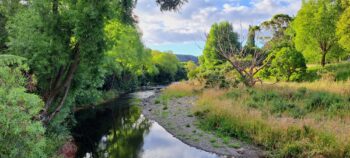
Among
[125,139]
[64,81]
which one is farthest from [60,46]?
[125,139]

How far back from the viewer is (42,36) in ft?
→ 33.2

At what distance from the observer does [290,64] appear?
28625mm

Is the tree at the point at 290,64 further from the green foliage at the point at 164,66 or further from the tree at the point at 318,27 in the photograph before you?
the green foliage at the point at 164,66

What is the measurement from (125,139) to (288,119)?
26.0ft

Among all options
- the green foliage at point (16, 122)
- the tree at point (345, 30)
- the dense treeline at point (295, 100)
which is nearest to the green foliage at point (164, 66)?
the dense treeline at point (295, 100)

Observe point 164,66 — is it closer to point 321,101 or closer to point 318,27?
point 318,27

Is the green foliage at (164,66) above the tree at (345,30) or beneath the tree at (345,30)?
beneath

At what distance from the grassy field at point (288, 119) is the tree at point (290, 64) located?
8.49 meters

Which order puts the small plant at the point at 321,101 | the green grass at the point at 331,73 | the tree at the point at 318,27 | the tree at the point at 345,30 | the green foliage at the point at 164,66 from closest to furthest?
the small plant at the point at 321,101 < the green grass at the point at 331,73 < the tree at the point at 345,30 < the tree at the point at 318,27 < the green foliage at the point at 164,66

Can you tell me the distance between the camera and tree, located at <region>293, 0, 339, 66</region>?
100ft

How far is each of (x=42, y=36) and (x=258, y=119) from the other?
30.5 ft

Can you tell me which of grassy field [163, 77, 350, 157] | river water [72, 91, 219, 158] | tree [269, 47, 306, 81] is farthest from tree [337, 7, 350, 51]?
river water [72, 91, 219, 158]

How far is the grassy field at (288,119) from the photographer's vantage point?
35.2ft

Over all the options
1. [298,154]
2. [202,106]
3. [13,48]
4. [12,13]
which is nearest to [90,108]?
[202,106]
